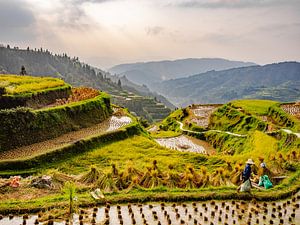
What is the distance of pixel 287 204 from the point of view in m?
13.5

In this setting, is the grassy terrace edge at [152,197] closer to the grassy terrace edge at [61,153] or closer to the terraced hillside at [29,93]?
the grassy terrace edge at [61,153]

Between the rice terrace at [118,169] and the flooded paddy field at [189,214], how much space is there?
0.11ft

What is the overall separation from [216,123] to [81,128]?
20.9 metres

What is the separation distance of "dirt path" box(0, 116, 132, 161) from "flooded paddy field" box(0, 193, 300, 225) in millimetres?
8961

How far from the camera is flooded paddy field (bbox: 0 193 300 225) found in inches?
456

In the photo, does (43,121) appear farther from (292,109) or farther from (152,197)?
(292,109)

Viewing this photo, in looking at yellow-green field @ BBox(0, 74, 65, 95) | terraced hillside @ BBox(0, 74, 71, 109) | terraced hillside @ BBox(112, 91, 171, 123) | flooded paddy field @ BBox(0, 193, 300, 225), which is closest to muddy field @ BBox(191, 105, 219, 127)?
terraced hillside @ BBox(0, 74, 71, 109)

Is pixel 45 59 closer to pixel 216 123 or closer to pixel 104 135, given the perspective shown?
pixel 216 123

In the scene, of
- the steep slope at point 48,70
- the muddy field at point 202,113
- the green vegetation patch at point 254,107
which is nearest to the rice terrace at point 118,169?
the green vegetation patch at point 254,107

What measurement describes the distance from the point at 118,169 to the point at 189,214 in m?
4.29

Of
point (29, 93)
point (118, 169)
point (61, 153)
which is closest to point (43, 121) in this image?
point (61, 153)

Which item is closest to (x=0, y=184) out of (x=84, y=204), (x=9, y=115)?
(x=84, y=204)

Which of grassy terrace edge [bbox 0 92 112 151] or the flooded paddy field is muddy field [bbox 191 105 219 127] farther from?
the flooded paddy field

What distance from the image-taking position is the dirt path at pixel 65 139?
20.3m
